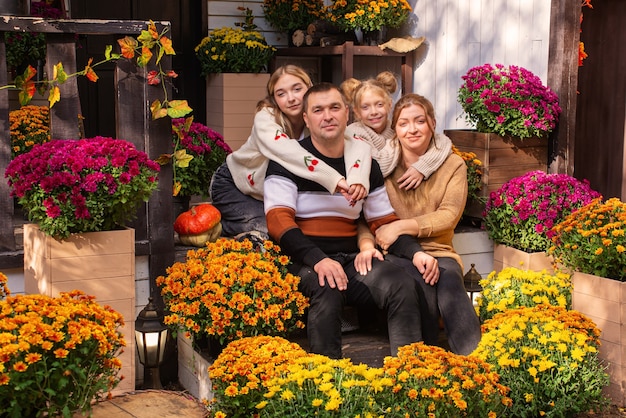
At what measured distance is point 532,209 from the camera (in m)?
4.86

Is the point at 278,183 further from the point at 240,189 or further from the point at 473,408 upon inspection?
the point at 473,408

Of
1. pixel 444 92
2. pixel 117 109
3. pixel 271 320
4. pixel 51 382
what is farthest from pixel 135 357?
pixel 444 92

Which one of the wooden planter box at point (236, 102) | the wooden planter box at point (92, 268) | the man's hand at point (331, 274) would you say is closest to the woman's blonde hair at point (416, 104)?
the man's hand at point (331, 274)

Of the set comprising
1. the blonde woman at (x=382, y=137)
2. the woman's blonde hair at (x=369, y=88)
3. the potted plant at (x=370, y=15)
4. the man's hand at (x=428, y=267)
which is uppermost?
the potted plant at (x=370, y=15)

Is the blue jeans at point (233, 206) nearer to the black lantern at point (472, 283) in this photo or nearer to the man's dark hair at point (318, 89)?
the man's dark hair at point (318, 89)

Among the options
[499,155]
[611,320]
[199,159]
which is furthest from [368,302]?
[499,155]

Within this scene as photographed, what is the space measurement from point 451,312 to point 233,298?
95 cm

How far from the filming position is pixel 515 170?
17.5 ft

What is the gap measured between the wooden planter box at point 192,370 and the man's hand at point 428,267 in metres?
0.98

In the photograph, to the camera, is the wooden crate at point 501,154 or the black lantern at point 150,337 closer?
the black lantern at point 150,337

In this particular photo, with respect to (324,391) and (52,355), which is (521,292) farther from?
(52,355)

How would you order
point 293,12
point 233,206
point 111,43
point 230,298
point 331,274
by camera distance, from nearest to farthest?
point 230,298 → point 331,274 → point 233,206 → point 111,43 → point 293,12

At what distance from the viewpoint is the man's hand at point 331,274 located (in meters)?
3.78

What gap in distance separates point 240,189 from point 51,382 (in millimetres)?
2203
